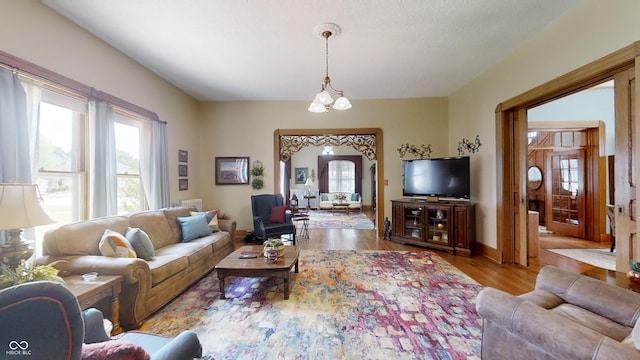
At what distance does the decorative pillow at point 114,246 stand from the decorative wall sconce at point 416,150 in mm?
4759

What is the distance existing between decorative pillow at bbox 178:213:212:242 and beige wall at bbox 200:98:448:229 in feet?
5.51

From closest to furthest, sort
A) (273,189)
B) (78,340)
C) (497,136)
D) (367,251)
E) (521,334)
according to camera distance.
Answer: (78,340)
(521,334)
(497,136)
(367,251)
(273,189)

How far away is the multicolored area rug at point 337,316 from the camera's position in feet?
6.07

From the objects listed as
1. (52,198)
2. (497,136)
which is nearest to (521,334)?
(497,136)

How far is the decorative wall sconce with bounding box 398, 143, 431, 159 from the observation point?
516 centimetres

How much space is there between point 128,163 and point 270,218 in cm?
239

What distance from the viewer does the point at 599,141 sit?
15.4 ft

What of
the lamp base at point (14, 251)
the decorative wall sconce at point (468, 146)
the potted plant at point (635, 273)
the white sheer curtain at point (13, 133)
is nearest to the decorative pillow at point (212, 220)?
the white sheer curtain at point (13, 133)

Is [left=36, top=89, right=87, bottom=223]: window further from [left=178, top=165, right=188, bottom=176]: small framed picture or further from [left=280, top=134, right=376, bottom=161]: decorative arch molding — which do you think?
[left=280, top=134, right=376, bottom=161]: decorative arch molding

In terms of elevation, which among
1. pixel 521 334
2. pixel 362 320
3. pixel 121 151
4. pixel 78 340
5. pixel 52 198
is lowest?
pixel 362 320

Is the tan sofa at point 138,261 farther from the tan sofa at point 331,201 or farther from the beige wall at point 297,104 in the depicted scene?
the tan sofa at point 331,201

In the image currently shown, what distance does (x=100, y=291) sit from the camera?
1.85 m

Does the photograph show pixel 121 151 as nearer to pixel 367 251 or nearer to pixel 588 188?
pixel 367 251

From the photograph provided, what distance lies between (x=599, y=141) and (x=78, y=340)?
291 inches
